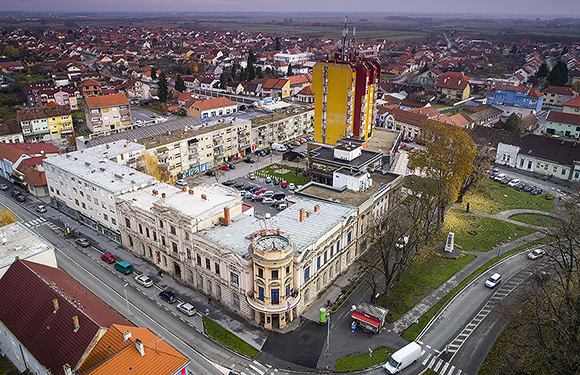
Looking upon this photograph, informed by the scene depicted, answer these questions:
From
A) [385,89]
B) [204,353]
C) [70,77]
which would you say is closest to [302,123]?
[385,89]

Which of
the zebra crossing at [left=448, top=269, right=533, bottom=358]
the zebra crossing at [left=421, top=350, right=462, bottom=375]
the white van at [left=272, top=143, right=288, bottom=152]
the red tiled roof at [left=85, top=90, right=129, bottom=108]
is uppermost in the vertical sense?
the red tiled roof at [left=85, top=90, right=129, bottom=108]

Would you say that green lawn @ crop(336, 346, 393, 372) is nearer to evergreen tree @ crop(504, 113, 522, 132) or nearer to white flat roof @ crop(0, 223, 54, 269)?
white flat roof @ crop(0, 223, 54, 269)

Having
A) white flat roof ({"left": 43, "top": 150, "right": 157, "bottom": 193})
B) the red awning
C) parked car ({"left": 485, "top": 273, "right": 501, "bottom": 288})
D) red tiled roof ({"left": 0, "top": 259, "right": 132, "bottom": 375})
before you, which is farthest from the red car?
parked car ({"left": 485, "top": 273, "right": 501, "bottom": 288})

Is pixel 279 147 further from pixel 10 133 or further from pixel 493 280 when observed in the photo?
pixel 10 133

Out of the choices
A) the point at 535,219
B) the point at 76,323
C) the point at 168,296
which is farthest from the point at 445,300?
the point at 76,323

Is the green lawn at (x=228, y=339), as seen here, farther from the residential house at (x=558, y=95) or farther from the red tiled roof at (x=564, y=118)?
the residential house at (x=558, y=95)

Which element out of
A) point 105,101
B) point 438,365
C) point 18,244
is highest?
point 105,101
